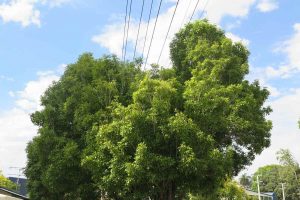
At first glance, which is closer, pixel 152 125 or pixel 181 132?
pixel 181 132

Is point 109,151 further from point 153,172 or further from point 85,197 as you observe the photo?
point 85,197

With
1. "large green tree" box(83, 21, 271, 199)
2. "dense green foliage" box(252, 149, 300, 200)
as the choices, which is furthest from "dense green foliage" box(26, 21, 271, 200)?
"dense green foliage" box(252, 149, 300, 200)

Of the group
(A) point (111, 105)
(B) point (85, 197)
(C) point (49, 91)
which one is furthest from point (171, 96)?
(C) point (49, 91)

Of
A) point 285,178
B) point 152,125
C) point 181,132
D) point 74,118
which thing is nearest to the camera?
point 181,132

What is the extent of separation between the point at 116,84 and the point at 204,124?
5.88 metres

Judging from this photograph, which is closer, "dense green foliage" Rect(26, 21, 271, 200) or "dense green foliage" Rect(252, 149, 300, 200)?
"dense green foliage" Rect(26, 21, 271, 200)

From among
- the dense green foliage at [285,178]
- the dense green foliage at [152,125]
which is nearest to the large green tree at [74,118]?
the dense green foliage at [152,125]

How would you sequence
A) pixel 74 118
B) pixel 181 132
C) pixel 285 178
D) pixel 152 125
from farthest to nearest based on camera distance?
pixel 285 178 < pixel 74 118 < pixel 152 125 < pixel 181 132

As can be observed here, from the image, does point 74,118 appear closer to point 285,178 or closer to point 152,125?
point 152,125

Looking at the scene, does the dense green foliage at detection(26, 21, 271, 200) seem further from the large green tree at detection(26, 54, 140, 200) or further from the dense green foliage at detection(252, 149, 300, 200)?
the dense green foliage at detection(252, 149, 300, 200)

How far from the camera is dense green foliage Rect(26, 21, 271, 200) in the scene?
52.5 feet

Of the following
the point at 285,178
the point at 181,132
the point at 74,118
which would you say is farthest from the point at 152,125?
the point at 285,178

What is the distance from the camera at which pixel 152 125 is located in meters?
16.5

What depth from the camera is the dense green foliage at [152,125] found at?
52.5 ft
